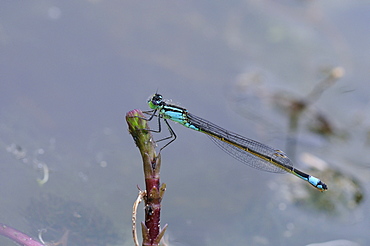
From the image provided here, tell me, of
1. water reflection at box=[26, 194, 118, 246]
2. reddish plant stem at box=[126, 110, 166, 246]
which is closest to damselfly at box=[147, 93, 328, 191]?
water reflection at box=[26, 194, 118, 246]

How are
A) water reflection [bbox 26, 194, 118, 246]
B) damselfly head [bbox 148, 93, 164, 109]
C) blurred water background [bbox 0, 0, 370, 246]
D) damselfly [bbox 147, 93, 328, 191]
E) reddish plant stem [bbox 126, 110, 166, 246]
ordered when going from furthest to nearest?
damselfly [bbox 147, 93, 328, 191] < damselfly head [bbox 148, 93, 164, 109] < blurred water background [bbox 0, 0, 370, 246] < water reflection [bbox 26, 194, 118, 246] < reddish plant stem [bbox 126, 110, 166, 246]

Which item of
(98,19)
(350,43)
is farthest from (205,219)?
(350,43)

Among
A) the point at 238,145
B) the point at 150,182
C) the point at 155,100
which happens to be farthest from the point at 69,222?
the point at 238,145

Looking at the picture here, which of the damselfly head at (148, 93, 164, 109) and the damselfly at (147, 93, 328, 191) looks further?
the damselfly at (147, 93, 328, 191)

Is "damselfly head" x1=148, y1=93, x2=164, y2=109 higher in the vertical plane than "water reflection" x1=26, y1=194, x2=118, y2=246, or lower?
higher

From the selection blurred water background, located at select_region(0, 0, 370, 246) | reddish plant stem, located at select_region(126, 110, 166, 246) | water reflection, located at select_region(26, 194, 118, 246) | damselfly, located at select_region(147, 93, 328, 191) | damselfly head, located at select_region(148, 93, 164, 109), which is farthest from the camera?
damselfly, located at select_region(147, 93, 328, 191)

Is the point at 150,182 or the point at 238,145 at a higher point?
the point at 238,145

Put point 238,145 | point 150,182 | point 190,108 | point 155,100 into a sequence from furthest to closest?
point 190,108 → point 238,145 → point 155,100 → point 150,182

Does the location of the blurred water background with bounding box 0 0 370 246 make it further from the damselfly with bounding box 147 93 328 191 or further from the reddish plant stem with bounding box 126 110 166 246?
the reddish plant stem with bounding box 126 110 166 246

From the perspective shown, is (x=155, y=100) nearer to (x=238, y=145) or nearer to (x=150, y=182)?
(x=238, y=145)
